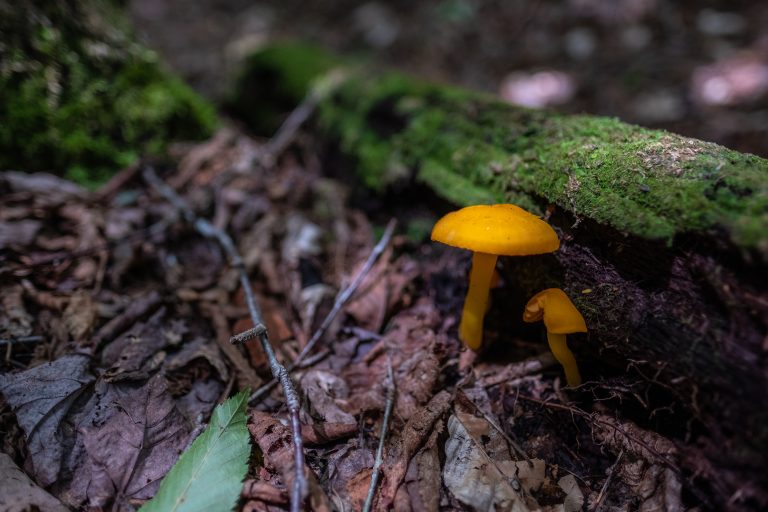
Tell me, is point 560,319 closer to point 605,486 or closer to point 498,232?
point 498,232

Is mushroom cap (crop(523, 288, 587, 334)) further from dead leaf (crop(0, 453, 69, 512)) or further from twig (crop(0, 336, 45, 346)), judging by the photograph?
twig (crop(0, 336, 45, 346))

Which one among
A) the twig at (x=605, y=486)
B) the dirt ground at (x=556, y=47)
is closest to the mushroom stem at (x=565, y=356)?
the twig at (x=605, y=486)

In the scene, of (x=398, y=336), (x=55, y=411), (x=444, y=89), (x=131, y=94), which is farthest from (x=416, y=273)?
(x=131, y=94)

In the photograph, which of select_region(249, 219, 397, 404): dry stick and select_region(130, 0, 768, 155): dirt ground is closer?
select_region(249, 219, 397, 404): dry stick

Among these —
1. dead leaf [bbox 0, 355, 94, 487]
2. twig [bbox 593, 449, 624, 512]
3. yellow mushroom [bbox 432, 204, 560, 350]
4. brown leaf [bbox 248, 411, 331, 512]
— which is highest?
yellow mushroom [bbox 432, 204, 560, 350]

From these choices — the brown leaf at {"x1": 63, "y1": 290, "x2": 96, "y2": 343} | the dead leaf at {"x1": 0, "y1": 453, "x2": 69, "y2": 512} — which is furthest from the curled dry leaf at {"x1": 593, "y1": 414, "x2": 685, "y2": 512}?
the brown leaf at {"x1": 63, "y1": 290, "x2": 96, "y2": 343}

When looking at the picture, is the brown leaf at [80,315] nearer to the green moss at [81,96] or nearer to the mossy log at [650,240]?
the green moss at [81,96]

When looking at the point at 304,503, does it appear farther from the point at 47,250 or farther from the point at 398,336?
the point at 47,250
